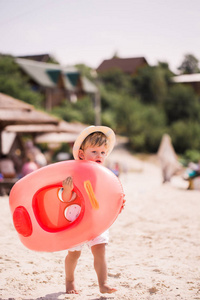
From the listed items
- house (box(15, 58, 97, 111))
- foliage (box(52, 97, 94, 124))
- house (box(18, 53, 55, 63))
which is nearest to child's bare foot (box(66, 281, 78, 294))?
foliage (box(52, 97, 94, 124))

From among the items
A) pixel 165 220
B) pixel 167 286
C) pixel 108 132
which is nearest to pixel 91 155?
pixel 108 132

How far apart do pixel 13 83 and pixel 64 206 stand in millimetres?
23022

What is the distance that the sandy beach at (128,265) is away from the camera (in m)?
2.92

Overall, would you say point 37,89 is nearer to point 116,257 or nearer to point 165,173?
point 165,173

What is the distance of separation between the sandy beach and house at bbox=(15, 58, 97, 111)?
2615cm

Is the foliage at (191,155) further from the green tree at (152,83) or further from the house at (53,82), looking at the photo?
the house at (53,82)

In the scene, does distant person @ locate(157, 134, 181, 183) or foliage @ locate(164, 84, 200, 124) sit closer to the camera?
distant person @ locate(157, 134, 181, 183)

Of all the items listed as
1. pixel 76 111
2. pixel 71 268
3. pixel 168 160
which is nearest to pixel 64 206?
pixel 71 268

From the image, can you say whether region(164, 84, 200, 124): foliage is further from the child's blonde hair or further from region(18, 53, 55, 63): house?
the child's blonde hair

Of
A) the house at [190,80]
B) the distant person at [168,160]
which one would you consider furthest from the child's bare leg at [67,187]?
the house at [190,80]

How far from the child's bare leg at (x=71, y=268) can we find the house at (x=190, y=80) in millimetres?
33410

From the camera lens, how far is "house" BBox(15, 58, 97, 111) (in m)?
30.9

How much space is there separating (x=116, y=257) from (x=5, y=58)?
25884mm

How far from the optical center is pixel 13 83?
24844 millimetres
